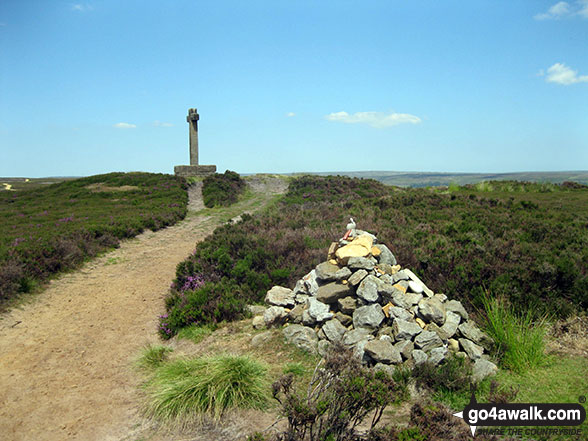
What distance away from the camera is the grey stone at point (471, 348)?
5.20 meters

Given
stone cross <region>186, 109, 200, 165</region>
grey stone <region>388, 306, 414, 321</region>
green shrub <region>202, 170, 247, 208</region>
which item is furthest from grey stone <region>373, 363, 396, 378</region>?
stone cross <region>186, 109, 200, 165</region>

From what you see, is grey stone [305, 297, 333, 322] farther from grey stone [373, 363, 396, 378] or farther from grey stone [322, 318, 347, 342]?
grey stone [373, 363, 396, 378]

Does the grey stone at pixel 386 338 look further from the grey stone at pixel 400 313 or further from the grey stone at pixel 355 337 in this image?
the grey stone at pixel 400 313

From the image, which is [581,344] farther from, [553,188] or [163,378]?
[553,188]

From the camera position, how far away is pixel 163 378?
503 centimetres

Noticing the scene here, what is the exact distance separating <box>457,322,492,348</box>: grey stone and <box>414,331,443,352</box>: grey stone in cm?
62

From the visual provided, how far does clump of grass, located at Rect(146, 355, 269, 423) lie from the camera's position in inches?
175

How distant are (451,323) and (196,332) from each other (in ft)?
14.0

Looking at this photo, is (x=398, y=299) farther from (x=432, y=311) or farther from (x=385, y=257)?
(x=385, y=257)

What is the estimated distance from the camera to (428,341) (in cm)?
509

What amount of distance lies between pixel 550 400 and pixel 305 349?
10.2ft

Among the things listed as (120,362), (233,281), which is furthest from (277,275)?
(120,362)

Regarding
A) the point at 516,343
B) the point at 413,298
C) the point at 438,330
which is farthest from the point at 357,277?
the point at 516,343

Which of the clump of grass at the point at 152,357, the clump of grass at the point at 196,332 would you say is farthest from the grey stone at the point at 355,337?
the clump of grass at the point at 152,357
